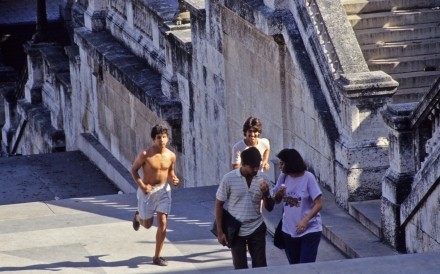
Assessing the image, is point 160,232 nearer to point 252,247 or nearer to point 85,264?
point 85,264

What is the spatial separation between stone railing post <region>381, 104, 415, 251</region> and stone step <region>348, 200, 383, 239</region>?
29 centimetres

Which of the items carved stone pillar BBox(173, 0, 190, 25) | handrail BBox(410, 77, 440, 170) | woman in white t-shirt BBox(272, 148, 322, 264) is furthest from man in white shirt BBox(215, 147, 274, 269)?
carved stone pillar BBox(173, 0, 190, 25)

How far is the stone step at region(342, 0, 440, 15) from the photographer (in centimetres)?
1709

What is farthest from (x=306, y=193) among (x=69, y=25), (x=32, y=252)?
(x=69, y=25)

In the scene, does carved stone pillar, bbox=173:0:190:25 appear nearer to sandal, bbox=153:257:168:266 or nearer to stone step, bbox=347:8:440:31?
stone step, bbox=347:8:440:31

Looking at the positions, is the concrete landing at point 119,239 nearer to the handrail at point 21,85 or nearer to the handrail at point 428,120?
the handrail at point 428,120

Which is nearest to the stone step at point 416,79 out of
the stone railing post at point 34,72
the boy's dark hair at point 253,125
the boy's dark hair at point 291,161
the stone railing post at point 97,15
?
the boy's dark hair at point 253,125

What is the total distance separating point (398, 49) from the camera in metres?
16.7

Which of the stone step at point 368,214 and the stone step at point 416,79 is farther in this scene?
the stone step at point 416,79

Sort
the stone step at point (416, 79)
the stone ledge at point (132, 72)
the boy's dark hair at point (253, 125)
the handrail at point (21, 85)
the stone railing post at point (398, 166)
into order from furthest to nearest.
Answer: the handrail at point (21, 85) < the stone ledge at point (132, 72) < the stone step at point (416, 79) < the stone railing post at point (398, 166) < the boy's dark hair at point (253, 125)

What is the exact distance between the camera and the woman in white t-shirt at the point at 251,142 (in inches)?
547

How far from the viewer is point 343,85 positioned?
15.1 m

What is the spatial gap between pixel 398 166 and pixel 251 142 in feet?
4.74

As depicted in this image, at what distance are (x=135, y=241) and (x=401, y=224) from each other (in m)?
3.01
